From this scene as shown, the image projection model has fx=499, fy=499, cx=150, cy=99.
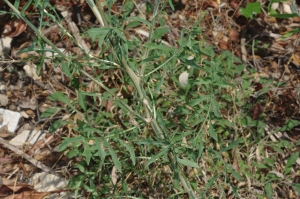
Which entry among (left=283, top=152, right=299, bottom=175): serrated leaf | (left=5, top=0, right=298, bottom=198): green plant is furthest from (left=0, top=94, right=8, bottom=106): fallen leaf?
(left=283, top=152, right=299, bottom=175): serrated leaf

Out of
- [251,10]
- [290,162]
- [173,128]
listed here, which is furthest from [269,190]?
[251,10]

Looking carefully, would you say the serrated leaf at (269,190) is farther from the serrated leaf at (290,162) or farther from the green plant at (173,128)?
the serrated leaf at (290,162)

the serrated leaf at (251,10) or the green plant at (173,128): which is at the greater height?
the serrated leaf at (251,10)

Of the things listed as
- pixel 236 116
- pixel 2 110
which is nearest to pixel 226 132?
pixel 236 116

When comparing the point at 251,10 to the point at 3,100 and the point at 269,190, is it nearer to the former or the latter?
the point at 269,190

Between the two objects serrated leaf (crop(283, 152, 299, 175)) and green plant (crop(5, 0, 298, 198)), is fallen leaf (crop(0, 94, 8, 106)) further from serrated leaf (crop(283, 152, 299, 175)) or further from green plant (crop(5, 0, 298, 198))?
serrated leaf (crop(283, 152, 299, 175))

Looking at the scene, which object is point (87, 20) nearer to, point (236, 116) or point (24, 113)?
point (24, 113)

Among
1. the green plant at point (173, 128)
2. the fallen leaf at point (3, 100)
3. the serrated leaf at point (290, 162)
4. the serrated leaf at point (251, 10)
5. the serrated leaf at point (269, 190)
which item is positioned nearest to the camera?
the green plant at point (173, 128)

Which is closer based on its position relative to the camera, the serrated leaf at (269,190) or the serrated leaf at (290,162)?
the serrated leaf at (269,190)

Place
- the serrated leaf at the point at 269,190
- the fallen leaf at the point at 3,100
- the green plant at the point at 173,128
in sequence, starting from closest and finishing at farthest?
the green plant at the point at 173,128 < the serrated leaf at the point at 269,190 < the fallen leaf at the point at 3,100

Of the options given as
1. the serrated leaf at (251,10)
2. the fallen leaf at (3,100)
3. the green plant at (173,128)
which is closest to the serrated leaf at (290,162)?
the green plant at (173,128)
